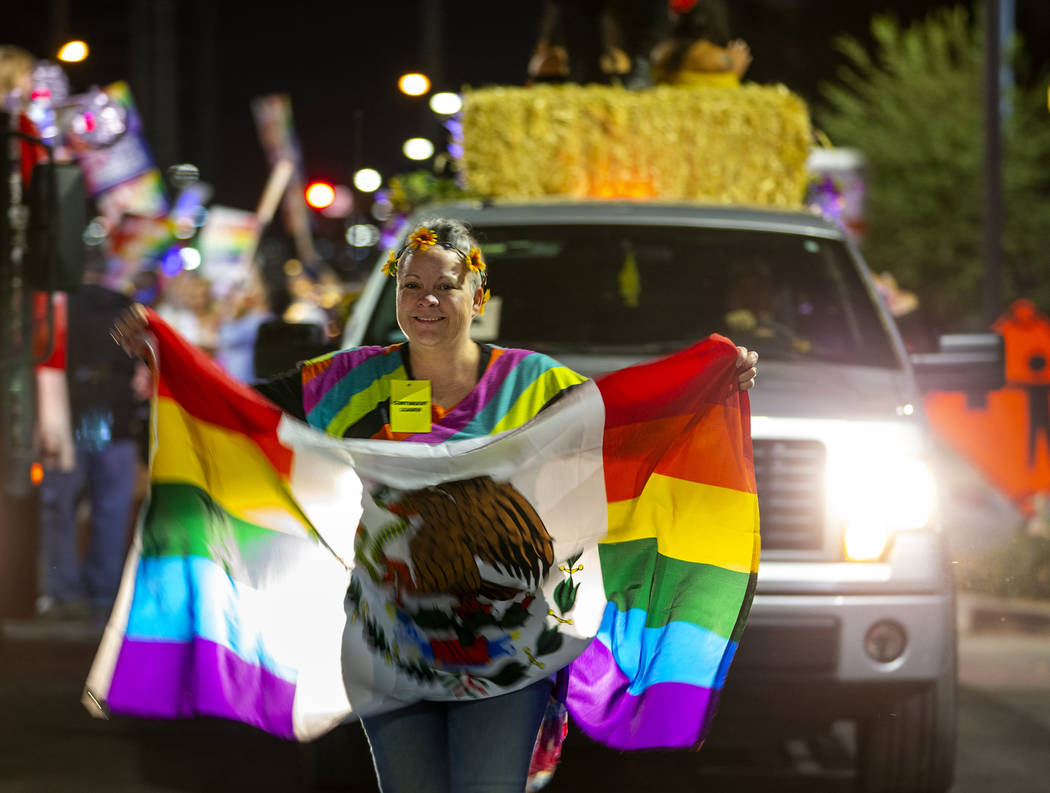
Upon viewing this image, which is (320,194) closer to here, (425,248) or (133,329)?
(133,329)

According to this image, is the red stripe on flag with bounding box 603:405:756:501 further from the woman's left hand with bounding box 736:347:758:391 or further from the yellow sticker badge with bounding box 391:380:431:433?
the yellow sticker badge with bounding box 391:380:431:433

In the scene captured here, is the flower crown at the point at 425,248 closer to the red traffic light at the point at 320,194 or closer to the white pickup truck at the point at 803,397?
the white pickup truck at the point at 803,397

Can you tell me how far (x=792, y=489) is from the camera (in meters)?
6.02

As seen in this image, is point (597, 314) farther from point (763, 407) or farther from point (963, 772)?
point (963, 772)

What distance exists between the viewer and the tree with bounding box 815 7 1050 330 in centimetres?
3675

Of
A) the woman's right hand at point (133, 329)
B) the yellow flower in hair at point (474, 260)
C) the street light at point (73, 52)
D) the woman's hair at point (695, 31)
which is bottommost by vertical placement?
the woman's right hand at point (133, 329)

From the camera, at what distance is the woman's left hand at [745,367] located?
4.36 metres

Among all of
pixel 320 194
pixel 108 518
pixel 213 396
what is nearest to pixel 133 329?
pixel 213 396

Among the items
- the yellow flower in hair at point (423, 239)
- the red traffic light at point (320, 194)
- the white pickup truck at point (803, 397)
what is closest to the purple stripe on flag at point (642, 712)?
the yellow flower in hair at point (423, 239)

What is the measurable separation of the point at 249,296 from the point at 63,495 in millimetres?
7344

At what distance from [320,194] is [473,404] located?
2025cm

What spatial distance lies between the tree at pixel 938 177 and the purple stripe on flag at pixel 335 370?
110 ft

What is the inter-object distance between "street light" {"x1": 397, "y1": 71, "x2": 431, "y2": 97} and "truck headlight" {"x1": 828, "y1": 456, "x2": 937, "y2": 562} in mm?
14032

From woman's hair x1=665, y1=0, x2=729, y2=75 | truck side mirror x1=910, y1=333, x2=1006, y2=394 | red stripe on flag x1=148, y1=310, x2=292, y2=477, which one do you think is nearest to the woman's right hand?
red stripe on flag x1=148, y1=310, x2=292, y2=477
